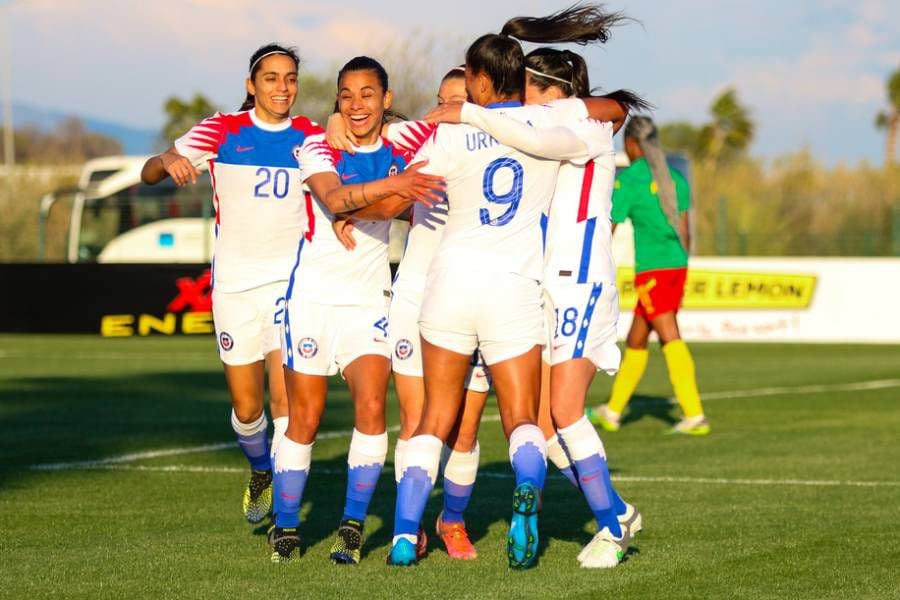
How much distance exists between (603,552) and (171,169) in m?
2.60

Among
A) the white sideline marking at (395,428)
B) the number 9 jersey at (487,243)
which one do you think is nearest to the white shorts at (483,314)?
the number 9 jersey at (487,243)

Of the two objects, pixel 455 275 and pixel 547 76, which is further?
pixel 547 76

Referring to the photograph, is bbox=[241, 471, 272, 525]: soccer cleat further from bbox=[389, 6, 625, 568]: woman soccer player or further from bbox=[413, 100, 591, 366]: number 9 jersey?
bbox=[413, 100, 591, 366]: number 9 jersey

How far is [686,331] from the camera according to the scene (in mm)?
26766

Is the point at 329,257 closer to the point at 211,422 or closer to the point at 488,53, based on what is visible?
the point at 488,53

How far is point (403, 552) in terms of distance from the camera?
6777mm

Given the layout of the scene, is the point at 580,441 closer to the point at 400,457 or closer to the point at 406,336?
the point at 400,457

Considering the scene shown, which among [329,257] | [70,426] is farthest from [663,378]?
[329,257]

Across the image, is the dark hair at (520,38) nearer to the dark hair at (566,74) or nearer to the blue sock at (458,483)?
the dark hair at (566,74)

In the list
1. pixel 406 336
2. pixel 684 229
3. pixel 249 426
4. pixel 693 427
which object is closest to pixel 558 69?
pixel 406 336

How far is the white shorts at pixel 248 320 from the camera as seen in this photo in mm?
7918

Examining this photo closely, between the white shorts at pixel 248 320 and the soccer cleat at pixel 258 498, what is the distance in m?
0.65

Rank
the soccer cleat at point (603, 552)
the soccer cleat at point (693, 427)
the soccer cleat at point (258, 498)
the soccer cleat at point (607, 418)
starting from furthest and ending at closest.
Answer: the soccer cleat at point (607, 418)
the soccer cleat at point (693, 427)
the soccer cleat at point (258, 498)
the soccer cleat at point (603, 552)

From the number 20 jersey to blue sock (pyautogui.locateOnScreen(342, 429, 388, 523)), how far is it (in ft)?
4.02
